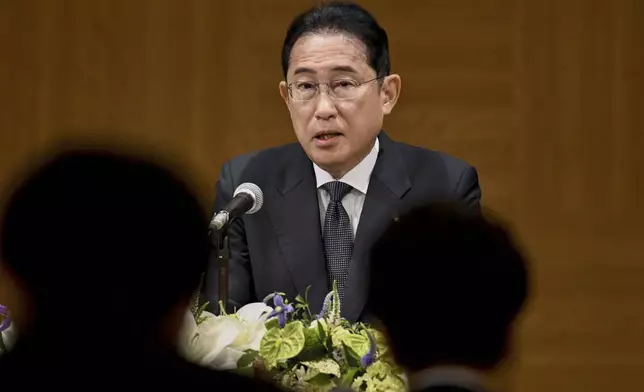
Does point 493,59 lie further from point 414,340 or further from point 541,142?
point 414,340

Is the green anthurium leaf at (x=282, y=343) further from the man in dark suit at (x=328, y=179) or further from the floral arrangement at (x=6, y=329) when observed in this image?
the man in dark suit at (x=328, y=179)

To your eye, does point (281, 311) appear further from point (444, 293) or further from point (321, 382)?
point (444, 293)

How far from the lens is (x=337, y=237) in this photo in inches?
104

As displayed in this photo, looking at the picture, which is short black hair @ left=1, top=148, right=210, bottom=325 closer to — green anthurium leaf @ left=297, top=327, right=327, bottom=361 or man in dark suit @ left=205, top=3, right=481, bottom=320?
green anthurium leaf @ left=297, top=327, right=327, bottom=361

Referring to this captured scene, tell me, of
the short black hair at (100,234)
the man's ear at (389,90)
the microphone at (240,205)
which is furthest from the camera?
the man's ear at (389,90)

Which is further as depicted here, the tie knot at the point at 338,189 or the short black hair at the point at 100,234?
the tie knot at the point at 338,189

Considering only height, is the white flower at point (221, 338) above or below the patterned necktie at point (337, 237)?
below

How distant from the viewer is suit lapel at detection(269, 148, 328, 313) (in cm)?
257

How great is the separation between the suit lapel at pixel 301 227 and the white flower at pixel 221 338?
0.67 metres

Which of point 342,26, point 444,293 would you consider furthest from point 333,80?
point 444,293

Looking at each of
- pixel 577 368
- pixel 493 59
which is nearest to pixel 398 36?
pixel 493 59

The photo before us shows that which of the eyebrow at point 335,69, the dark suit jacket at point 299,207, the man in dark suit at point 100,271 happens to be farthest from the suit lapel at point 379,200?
the man in dark suit at point 100,271

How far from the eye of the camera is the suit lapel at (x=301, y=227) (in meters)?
2.57

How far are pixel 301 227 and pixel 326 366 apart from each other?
90 cm
